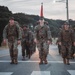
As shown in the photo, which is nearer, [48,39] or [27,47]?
[48,39]

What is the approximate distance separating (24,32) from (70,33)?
16.2 ft

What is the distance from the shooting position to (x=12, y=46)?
17.4 m

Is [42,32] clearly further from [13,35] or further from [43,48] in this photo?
[13,35]

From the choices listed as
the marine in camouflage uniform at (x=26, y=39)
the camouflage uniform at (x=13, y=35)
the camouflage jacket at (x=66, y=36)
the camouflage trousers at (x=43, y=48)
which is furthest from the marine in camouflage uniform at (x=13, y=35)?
the marine in camouflage uniform at (x=26, y=39)

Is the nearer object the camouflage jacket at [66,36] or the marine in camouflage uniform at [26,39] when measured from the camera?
the camouflage jacket at [66,36]

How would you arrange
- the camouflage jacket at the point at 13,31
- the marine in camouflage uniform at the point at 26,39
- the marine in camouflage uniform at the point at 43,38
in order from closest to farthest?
the camouflage jacket at the point at 13,31 < the marine in camouflage uniform at the point at 43,38 < the marine in camouflage uniform at the point at 26,39

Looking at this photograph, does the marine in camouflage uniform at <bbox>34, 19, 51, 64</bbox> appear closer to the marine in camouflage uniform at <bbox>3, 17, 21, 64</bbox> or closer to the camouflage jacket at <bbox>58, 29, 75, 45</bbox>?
the camouflage jacket at <bbox>58, 29, 75, 45</bbox>

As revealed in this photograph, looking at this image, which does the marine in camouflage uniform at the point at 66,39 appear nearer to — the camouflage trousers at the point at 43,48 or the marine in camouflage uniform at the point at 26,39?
the camouflage trousers at the point at 43,48

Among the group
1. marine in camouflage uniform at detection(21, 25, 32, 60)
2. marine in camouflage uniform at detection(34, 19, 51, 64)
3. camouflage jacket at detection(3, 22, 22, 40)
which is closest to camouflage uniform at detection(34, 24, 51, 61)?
marine in camouflage uniform at detection(34, 19, 51, 64)

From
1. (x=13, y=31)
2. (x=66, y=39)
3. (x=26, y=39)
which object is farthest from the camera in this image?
(x=26, y=39)

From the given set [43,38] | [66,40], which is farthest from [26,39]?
[66,40]

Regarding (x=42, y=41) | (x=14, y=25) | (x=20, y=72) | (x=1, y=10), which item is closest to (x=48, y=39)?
(x=42, y=41)

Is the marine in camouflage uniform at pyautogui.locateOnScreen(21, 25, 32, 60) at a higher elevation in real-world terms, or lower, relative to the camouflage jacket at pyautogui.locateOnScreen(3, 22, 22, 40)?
lower

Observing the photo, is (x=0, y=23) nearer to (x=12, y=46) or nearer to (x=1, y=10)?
(x=1, y=10)
